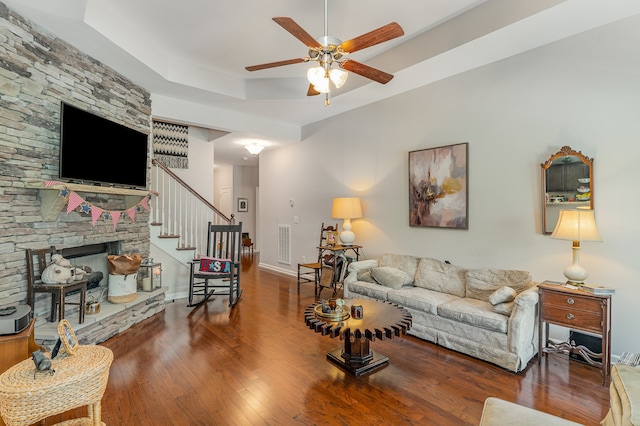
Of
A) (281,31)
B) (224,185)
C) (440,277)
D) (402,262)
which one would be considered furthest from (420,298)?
(224,185)

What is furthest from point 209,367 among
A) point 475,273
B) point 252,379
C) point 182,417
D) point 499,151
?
point 499,151

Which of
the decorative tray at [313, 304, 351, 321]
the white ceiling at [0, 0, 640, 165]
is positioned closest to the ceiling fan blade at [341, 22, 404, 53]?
the white ceiling at [0, 0, 640, 165]

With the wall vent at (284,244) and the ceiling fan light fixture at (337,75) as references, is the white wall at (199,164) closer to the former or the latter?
the wall vent at (284,244)

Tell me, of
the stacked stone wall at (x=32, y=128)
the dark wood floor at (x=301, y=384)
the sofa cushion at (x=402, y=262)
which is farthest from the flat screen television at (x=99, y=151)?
the sofa cushion at (x=402, y=262)

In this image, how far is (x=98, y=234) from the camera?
367cm

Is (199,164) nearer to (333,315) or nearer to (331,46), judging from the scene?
(331,46)

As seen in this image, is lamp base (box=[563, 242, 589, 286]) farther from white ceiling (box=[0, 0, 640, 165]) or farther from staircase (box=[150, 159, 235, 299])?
staircase (box=[150, 159, 235, 299])

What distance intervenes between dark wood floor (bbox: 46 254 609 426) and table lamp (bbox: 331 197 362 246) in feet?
6.09

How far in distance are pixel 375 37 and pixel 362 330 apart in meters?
2.25

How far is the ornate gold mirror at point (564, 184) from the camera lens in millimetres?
2994

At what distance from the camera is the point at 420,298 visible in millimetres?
3447

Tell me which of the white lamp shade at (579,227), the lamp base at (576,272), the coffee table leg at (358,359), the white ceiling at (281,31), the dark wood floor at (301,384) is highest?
the white ceiling at (281,31)

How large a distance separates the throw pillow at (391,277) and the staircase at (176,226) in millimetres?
2739

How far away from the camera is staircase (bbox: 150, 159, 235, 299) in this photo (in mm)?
4820
